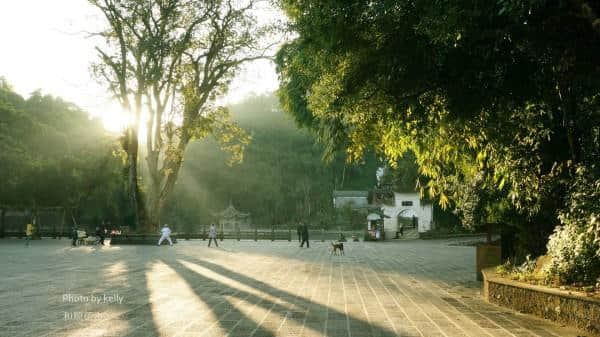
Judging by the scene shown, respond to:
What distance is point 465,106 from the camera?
7832 mm

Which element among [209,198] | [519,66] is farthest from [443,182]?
[209,198]

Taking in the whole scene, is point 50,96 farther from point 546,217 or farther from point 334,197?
point 546,217

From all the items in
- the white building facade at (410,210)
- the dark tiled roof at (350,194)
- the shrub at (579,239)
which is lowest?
the shrub at (579,239)

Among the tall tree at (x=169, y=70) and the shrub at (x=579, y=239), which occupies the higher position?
the tall tree at (x=169, y=70)

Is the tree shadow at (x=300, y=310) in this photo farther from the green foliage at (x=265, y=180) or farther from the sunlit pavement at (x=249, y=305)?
the green foliage at (x=265, y=180)

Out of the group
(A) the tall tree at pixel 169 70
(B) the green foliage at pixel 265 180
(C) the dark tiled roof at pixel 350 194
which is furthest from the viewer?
(C) the dark tiled roof at pixel 350 194

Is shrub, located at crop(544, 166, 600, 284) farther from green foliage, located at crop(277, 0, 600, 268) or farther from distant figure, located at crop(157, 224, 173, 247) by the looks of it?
distant figure, located at crop(157, 224, 173, 247)

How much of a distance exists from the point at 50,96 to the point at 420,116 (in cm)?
4657

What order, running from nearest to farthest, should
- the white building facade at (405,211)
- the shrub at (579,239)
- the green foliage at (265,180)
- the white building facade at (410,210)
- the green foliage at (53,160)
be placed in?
the shrub at (579,239) → the green foliage at (53,160) → the white building facade at (405,211) → the white building facade at (410,210) → the green foliage at (265,180)

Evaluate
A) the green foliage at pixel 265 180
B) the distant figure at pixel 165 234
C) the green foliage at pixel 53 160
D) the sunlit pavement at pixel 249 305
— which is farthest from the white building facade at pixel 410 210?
the sunlit pavement at pixel 249 305

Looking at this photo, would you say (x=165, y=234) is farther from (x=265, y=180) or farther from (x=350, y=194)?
(x=350, y=194)

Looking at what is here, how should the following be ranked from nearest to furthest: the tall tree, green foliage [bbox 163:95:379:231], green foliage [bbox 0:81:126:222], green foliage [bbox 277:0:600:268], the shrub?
green foliage [bbox 277:0:600:268]
the shrub
the tall tree
green foliage [bbox 0:81:126:222]
green foliage [bbox 163:95:379:231]

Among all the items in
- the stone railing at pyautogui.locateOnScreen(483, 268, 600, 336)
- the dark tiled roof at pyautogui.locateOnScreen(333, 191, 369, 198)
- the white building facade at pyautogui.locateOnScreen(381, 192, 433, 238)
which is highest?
the dark tiled roof at pyautogui.locateOnScreen(333, 191, 369, 198)

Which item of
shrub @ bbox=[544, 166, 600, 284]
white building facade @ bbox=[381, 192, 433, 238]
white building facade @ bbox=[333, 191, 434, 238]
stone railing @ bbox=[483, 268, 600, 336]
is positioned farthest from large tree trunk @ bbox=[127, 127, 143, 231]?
white building facade @ bbox=[381, 192, 433, 238]
